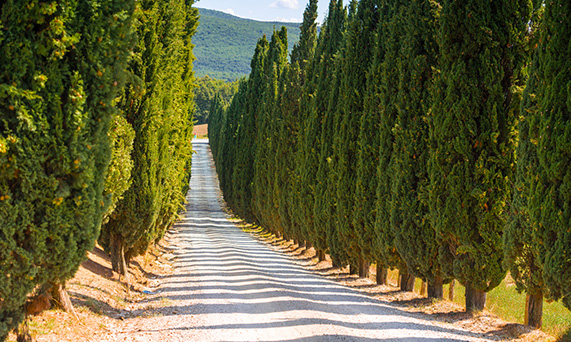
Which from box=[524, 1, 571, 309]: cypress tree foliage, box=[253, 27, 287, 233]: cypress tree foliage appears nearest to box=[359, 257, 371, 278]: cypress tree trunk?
box=[524, 1, 571, 309]: cypress tree foliage

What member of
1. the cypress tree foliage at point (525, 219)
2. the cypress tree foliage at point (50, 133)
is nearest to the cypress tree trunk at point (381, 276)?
the cypress tree foliage at point (525, 219)

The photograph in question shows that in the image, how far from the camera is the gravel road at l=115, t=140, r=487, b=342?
6.34m

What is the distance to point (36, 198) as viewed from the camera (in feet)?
15.5

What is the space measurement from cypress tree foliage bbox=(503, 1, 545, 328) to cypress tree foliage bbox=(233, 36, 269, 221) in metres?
22.9

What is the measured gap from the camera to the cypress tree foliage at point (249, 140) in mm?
29891

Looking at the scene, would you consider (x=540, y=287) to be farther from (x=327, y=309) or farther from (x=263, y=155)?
(x=263, y=155)

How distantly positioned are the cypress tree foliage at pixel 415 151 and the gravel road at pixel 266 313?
1.05 m

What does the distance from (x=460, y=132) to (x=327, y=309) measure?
130 inches

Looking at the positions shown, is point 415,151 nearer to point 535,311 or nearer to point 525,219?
point 525,219

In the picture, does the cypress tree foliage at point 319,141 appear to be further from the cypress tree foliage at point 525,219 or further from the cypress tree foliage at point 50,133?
the cypress tree foliage at point 50,133

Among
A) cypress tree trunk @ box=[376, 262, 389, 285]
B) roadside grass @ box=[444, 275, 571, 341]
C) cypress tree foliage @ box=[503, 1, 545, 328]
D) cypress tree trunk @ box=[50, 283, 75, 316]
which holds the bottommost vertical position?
roadside grass @ box=[444, 275, 571, 341]

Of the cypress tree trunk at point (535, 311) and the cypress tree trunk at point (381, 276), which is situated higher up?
the cypress tree trunk at point (535, 311)

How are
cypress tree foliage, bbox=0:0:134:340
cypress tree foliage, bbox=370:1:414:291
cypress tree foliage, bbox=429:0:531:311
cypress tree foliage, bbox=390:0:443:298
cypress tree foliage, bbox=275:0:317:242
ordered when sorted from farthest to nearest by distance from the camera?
cypress tree foliage, bbox=275:0:317:242 → cypress tree foliage, bbox=370:1:414:291 → cypress tree foliage, bbox=390:0:443:298 → cypress tree foliage, bbox=429:0:531:311 → cypress tree foliage, bbox=0:0:134:340

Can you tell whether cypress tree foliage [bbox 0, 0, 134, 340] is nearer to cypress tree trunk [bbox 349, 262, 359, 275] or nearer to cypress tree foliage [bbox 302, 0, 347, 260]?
cypress tree trunk [bbox 349, 262, 359, 275]
